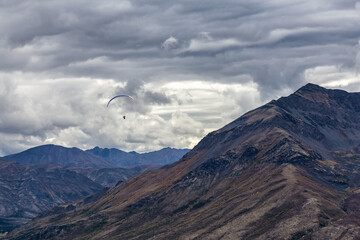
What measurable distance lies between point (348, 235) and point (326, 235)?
979 centimetres

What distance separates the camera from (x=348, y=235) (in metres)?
196

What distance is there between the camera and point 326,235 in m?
198

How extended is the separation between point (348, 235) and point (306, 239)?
750 inches

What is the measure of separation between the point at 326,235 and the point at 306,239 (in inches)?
368

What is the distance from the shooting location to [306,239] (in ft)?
655
